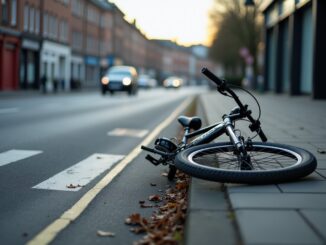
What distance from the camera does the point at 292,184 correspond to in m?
5.19

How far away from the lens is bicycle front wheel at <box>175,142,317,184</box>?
4.95 m

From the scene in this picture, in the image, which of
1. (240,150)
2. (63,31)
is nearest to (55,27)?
(63,31)

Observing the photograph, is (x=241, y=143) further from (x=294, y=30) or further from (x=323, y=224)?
(x=294, y=30)

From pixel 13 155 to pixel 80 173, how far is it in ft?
5.91

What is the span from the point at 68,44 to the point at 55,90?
15.6 m

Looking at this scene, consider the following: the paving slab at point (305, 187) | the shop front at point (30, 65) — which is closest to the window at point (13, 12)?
the shop front at point (30, 65)

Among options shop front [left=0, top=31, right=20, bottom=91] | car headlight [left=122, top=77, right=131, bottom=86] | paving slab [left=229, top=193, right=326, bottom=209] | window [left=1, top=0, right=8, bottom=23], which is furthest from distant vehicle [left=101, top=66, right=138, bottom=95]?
paving slab [left=229, top=193, right=326, bottom=209]

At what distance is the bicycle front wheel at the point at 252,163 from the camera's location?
16.2 feet

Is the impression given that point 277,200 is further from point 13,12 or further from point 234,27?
point 234,27

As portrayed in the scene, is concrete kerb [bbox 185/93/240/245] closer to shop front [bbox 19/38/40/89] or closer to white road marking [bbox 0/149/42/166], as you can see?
white road marking [bbox 0/149/42/166]

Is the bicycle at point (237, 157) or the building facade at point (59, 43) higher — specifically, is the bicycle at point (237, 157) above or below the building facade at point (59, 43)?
below

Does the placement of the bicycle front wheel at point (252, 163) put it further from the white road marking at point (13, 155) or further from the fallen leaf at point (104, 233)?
the white road marking at point (13, 155)

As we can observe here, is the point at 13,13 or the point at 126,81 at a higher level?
the point at 13,13

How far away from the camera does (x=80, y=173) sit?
23.4 ft
